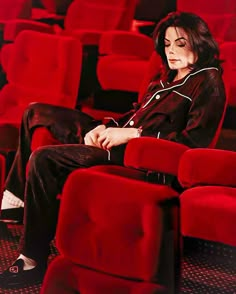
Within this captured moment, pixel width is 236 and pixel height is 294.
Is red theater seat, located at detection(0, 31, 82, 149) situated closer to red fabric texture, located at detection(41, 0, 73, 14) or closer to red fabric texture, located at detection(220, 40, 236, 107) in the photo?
red fabric texture, located at detection(41, 0, 73, 14)

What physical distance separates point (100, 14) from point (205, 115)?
0.49m

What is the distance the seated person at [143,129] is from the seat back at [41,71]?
0.14 m

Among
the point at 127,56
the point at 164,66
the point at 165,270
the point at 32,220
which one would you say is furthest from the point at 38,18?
the point at 165,270

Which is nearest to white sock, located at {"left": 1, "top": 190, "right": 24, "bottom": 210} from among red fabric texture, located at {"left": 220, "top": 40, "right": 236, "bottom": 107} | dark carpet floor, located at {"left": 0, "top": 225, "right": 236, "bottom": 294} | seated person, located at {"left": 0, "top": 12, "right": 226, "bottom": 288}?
seated person, located at {"left": 0, "top": 12, "right": 226, "bottom": 288}

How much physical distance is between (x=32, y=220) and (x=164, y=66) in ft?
1.74

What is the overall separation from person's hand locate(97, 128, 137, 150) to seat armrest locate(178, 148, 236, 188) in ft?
0.78

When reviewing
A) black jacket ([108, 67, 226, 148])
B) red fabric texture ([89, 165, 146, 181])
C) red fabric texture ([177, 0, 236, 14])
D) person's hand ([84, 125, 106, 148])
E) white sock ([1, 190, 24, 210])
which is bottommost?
white sock ([1, 190, 24, 210])

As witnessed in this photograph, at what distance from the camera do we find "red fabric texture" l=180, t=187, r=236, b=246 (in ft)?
4.16

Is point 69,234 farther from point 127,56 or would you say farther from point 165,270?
point 127,56

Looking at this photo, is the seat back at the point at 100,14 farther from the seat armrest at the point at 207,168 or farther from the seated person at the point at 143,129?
the seat armrest at the point at 207,168

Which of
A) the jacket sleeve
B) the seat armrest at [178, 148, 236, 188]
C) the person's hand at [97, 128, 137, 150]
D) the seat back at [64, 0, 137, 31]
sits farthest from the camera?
the seat back at [64, 0, 137, 31]

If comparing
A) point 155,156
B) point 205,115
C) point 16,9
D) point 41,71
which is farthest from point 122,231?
point 16,9

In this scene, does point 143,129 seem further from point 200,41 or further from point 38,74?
point 38,74

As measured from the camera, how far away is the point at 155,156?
145 centimetres
